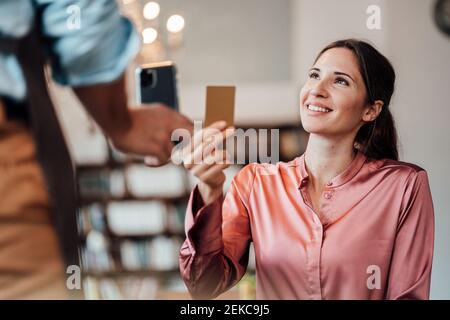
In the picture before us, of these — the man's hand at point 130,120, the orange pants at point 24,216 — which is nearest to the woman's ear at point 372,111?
the man's hand at point 130,120

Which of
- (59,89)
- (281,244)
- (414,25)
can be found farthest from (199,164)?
(414,25)

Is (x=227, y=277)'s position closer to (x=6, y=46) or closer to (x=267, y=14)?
(x=267, y=14)

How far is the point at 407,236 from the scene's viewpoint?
5.35 feet

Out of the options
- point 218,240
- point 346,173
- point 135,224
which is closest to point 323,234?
point 346,173

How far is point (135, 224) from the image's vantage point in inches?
69.6

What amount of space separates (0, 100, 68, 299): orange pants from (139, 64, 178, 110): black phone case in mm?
359

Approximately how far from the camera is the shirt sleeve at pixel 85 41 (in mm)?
1670

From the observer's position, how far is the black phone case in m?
1.71

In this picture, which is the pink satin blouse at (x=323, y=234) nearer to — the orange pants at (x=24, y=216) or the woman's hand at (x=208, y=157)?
the woman's hand at (x=208, y=157)

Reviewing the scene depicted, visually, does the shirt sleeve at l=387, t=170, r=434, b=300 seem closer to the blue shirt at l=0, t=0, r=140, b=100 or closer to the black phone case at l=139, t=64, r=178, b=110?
the black phone case at l=139, t=64, r=178, b=110

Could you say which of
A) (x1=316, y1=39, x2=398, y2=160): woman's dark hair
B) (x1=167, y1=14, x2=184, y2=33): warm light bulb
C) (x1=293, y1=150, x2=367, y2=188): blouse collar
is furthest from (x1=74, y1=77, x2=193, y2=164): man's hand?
(x1=316, y1=39, x2=398, y2=160): woman's dark hair

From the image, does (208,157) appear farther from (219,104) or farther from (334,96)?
(334,96)

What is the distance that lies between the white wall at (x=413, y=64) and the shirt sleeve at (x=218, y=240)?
0.40 meters

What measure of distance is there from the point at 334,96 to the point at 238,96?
28cm
